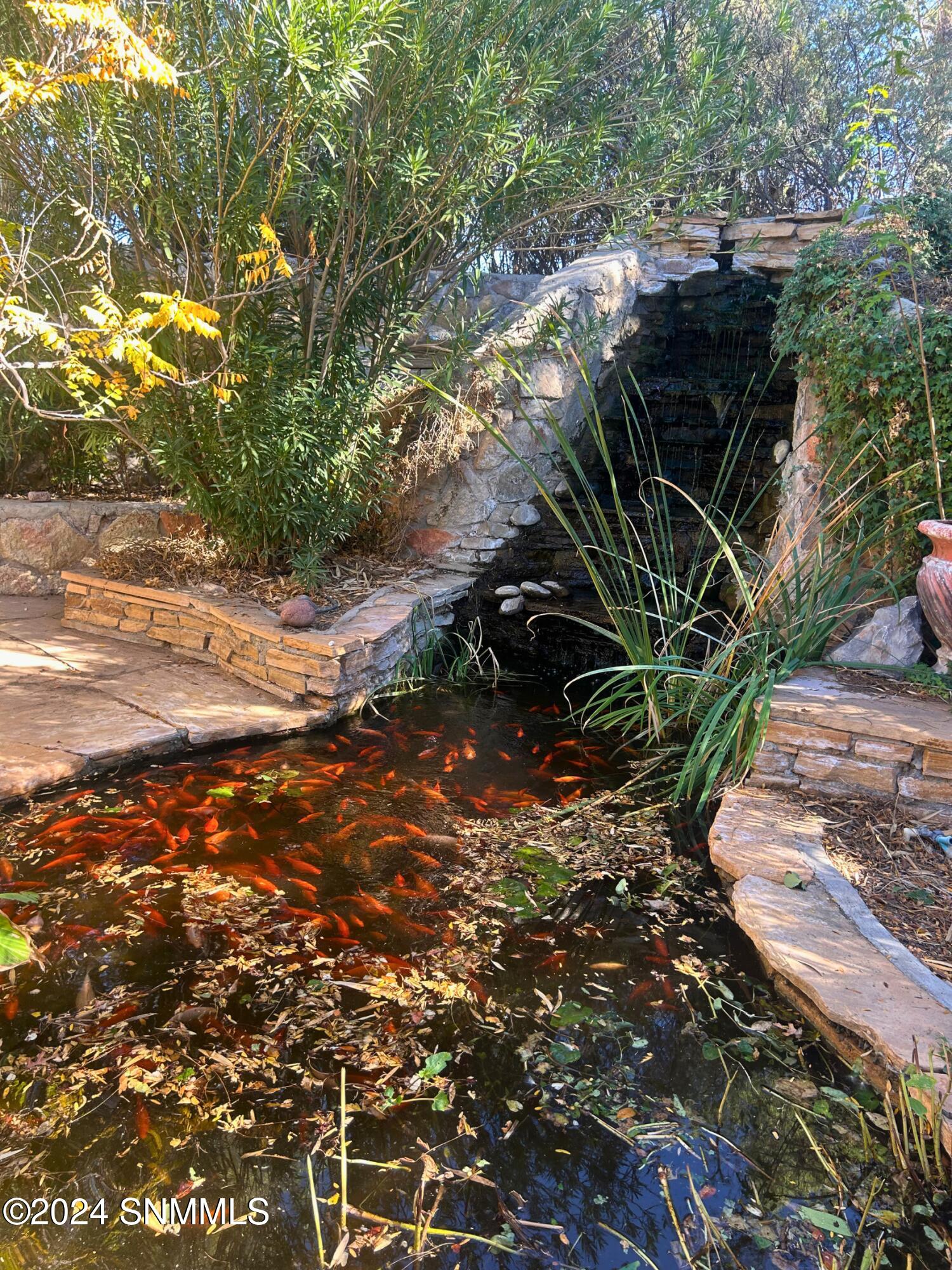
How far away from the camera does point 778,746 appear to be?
10.5 ft

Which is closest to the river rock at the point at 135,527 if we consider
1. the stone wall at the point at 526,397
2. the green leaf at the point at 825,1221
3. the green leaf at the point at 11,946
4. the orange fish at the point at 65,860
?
the stone wall at the point at 526,397

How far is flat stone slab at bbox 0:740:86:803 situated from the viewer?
9.73 feet

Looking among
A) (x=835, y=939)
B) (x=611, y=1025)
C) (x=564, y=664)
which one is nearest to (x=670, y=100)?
(x=564, y=664)

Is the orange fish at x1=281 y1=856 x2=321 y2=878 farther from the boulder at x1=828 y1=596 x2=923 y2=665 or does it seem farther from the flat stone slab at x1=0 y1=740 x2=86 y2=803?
the boulder at x1=828 y1=596 x2=923 y2=665

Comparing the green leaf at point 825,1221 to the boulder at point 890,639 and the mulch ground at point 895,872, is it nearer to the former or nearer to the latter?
the mulch ground at point 895,872

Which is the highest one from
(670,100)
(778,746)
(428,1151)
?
(670,100)

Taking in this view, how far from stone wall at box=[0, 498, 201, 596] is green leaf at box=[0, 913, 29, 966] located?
3.51 meters

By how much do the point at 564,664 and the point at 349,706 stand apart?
141cm

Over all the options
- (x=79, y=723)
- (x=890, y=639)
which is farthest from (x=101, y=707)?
(x=890, y=639)

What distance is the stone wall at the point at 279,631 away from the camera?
3906mm

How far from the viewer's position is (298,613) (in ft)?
13.2

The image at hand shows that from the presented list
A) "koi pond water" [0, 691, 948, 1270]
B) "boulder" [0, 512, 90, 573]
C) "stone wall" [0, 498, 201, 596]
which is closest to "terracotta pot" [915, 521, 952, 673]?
"koi pond water" [0, 691, 948, 1270]

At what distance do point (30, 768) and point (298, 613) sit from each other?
1.36 m

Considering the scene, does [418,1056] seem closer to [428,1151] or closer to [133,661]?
[428,1151]
